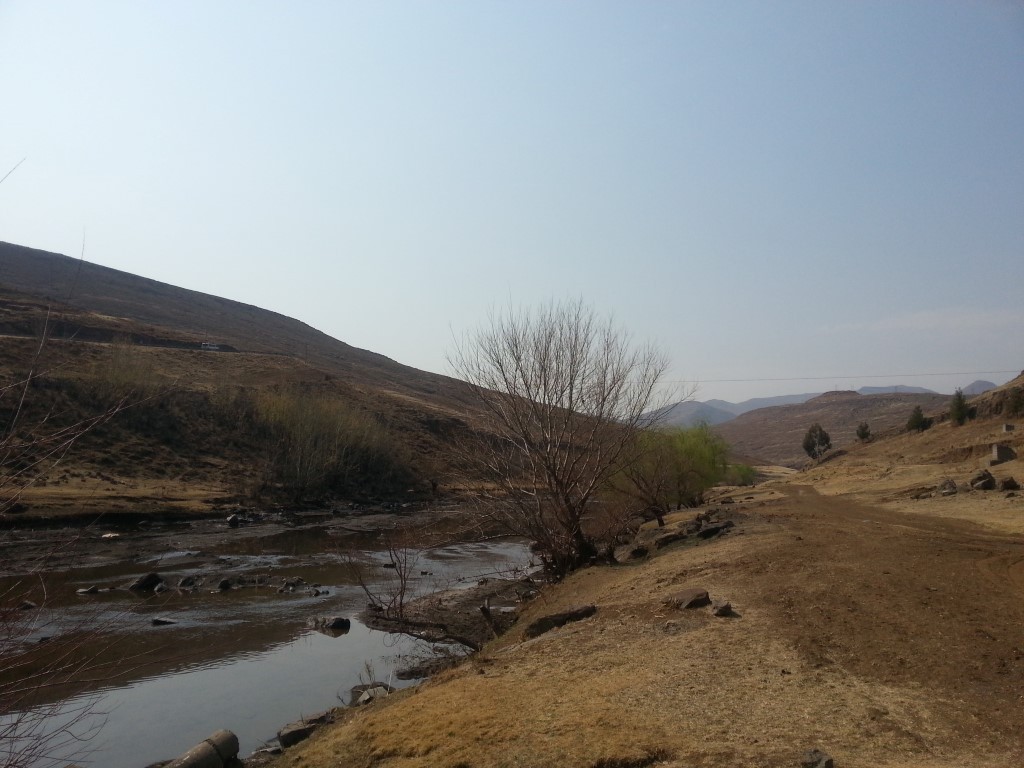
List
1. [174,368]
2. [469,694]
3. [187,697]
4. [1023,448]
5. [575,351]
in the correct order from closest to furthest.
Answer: [469,694]
[187,697]
[575,351]
[1023,448]
[174,368]

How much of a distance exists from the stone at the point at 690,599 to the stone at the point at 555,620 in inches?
67.6

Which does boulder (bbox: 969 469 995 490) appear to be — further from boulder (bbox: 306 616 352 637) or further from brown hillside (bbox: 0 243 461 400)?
brown hillside (bbox: 0 243 461 400)

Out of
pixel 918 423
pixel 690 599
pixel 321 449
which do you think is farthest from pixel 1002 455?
pixel 321 449

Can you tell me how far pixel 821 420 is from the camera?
517 ft

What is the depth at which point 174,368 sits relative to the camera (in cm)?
6800

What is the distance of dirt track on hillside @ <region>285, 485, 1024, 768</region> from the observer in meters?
7.27

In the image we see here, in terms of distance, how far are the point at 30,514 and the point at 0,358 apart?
81.7ft

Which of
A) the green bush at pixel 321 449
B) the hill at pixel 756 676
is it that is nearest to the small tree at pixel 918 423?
the green bush at pixel 321 449

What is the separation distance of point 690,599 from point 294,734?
6799 mm

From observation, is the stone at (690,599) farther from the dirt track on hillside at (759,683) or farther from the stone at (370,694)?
the stone at (370,694)

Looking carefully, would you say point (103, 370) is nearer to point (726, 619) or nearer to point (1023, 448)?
point (726, 619)

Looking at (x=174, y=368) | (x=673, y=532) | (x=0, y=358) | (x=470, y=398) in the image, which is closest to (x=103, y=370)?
(x=0, y=358)

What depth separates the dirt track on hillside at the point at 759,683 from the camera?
7273mm

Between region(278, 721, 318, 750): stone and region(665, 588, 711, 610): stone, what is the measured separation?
20.8 ft
